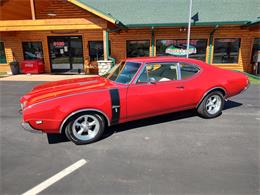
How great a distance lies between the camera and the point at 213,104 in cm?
470

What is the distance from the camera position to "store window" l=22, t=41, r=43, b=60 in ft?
43.9

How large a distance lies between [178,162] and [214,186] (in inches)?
24.7

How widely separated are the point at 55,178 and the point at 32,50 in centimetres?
1324

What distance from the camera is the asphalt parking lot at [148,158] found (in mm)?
2490

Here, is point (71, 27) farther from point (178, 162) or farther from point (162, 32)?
point (178, 162)

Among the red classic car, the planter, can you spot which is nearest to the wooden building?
the planter

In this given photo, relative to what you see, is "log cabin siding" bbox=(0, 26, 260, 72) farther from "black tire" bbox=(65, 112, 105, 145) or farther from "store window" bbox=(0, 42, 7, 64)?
"black tire" bbox=(65, 112, 105, 145)

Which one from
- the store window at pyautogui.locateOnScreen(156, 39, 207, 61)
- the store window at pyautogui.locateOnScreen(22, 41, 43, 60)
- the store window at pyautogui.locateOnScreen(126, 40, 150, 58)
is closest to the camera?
the store window at pyautogui.locateOnScreen(156, 39, 207, 61)

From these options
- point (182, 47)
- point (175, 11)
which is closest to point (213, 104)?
point (182, 47)

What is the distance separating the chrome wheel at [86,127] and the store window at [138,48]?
31.7 ft

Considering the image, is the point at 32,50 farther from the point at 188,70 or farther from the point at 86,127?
the point at 188,70

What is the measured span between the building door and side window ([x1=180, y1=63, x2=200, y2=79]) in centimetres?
999

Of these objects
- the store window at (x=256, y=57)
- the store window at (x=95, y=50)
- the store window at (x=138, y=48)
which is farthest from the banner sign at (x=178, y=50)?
the store window at (x=95, y=50)

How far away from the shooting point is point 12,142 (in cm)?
373
